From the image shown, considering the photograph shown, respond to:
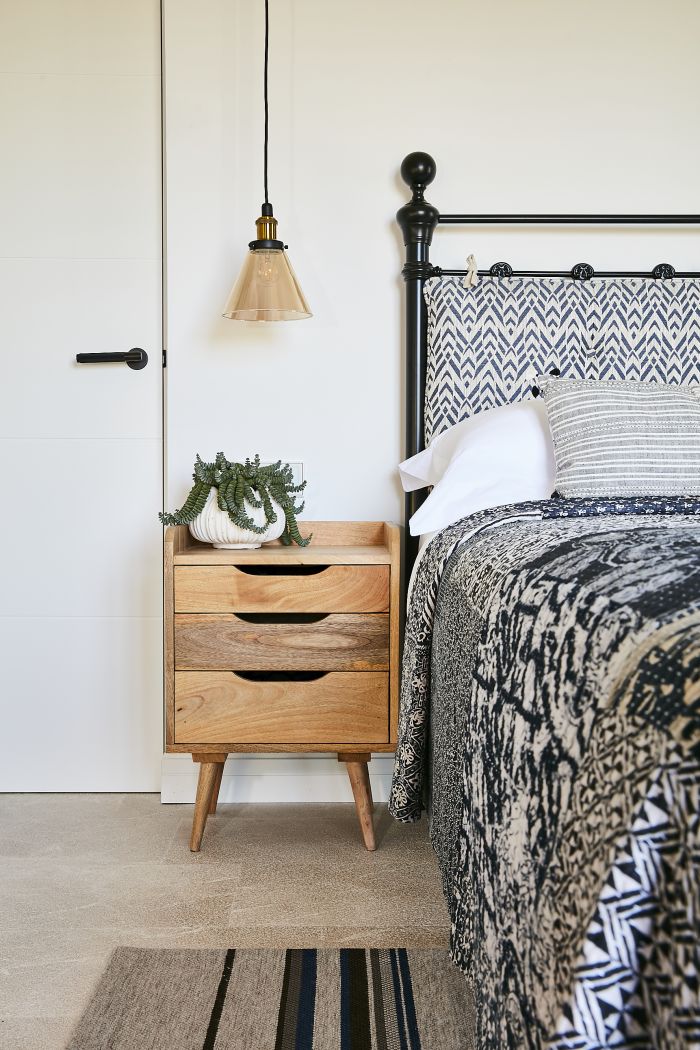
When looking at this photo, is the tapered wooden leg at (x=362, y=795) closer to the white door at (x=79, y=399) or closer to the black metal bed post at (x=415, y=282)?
the black metal bed post at (x=415, y=282)

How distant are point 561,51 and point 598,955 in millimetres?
2264

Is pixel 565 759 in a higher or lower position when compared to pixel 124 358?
lower

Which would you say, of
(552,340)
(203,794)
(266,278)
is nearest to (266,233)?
(266,278)

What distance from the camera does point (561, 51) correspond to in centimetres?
223

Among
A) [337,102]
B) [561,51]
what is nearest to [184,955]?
[337,102]

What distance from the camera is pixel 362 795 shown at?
1.96 m

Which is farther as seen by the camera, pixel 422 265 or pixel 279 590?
pixel 422 265

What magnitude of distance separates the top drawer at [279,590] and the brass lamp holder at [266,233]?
0.74 meters

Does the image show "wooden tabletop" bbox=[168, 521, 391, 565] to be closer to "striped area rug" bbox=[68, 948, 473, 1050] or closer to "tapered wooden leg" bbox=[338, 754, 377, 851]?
"tapered wooden leg" bbox=[338, 754, 377, 851]

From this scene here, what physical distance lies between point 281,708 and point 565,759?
123 centimetres

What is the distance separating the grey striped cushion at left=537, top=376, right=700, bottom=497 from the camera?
5.54 feet

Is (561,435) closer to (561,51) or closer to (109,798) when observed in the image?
(561,51)

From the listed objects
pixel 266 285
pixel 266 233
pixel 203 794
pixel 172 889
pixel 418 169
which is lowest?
pixel 172 889

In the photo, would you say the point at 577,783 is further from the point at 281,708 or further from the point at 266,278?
the point at 266,278
